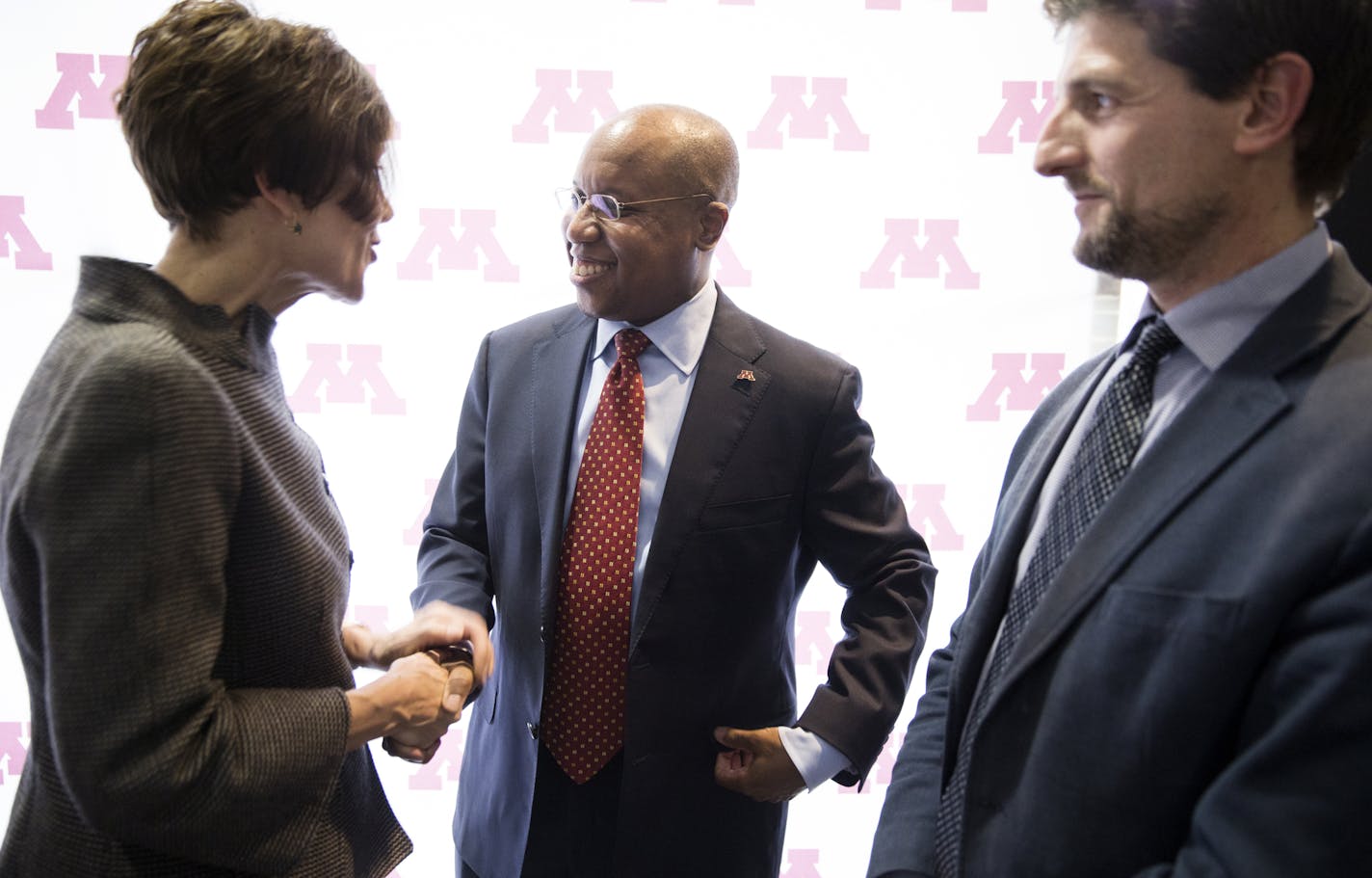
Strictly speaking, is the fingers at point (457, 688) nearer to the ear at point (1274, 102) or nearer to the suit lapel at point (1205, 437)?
the suit lapel at point (1205, 437)

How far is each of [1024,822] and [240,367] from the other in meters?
1.12

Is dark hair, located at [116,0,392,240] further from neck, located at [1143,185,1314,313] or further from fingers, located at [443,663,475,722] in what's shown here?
neck, located at [1143,185,1314,313]

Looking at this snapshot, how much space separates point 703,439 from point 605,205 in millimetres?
508

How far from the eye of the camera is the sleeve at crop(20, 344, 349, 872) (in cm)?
108

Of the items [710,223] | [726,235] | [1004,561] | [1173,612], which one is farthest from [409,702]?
[726,235]

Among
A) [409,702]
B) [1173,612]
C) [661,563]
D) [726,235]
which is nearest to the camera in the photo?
Answer: [1173,612]

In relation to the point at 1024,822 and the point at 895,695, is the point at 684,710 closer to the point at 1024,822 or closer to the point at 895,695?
the point at 895,695

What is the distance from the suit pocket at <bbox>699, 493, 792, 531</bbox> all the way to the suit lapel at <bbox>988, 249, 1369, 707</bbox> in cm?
73

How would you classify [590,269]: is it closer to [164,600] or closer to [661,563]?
[661,563]

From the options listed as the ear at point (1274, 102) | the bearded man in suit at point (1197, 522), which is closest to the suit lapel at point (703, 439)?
the bearded man in suit at point (1197, 522)

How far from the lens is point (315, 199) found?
1.35m

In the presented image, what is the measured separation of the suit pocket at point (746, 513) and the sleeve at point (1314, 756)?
0.96 meters

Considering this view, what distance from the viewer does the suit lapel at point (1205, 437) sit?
110 cm

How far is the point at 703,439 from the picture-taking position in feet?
6.11
